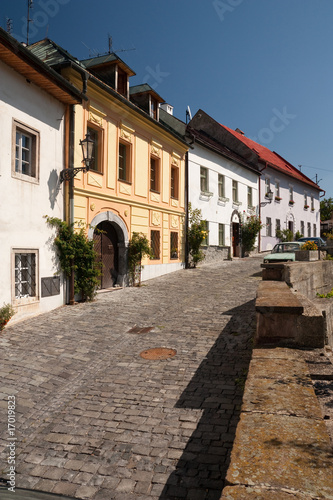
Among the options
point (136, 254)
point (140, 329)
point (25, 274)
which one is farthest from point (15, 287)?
point (136, 254)

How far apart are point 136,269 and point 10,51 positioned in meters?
8.72

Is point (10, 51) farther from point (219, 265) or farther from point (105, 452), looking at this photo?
point (219, 265)

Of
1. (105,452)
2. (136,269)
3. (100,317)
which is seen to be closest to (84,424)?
(105,452)

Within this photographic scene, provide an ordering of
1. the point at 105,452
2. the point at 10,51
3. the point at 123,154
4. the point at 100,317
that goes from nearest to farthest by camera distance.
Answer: the point at 105,452 → the point at 10,51 → the point at 100,317 → the point at 123,154

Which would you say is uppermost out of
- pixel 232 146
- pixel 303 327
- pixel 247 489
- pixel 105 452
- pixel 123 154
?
pixel 232 146

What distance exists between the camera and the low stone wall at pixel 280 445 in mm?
1809

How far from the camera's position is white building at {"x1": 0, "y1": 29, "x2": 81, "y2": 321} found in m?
8.74

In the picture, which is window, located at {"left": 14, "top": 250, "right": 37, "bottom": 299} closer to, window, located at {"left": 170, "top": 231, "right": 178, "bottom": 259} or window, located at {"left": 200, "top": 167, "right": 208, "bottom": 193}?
window, located at {"left": 170, "top": 231, "right": 178, "bottom": 259}

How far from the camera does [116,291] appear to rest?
13516mm

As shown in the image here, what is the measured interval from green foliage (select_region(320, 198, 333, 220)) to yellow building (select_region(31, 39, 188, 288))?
4141cm

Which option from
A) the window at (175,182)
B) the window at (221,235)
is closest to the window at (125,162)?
the window at (175,182)

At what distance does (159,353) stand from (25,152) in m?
6.37

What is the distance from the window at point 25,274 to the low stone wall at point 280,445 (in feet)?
24.5

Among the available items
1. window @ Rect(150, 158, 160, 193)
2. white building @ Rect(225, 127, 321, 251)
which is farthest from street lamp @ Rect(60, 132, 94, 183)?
white building @ Rect(225, 127, 321, 251)
